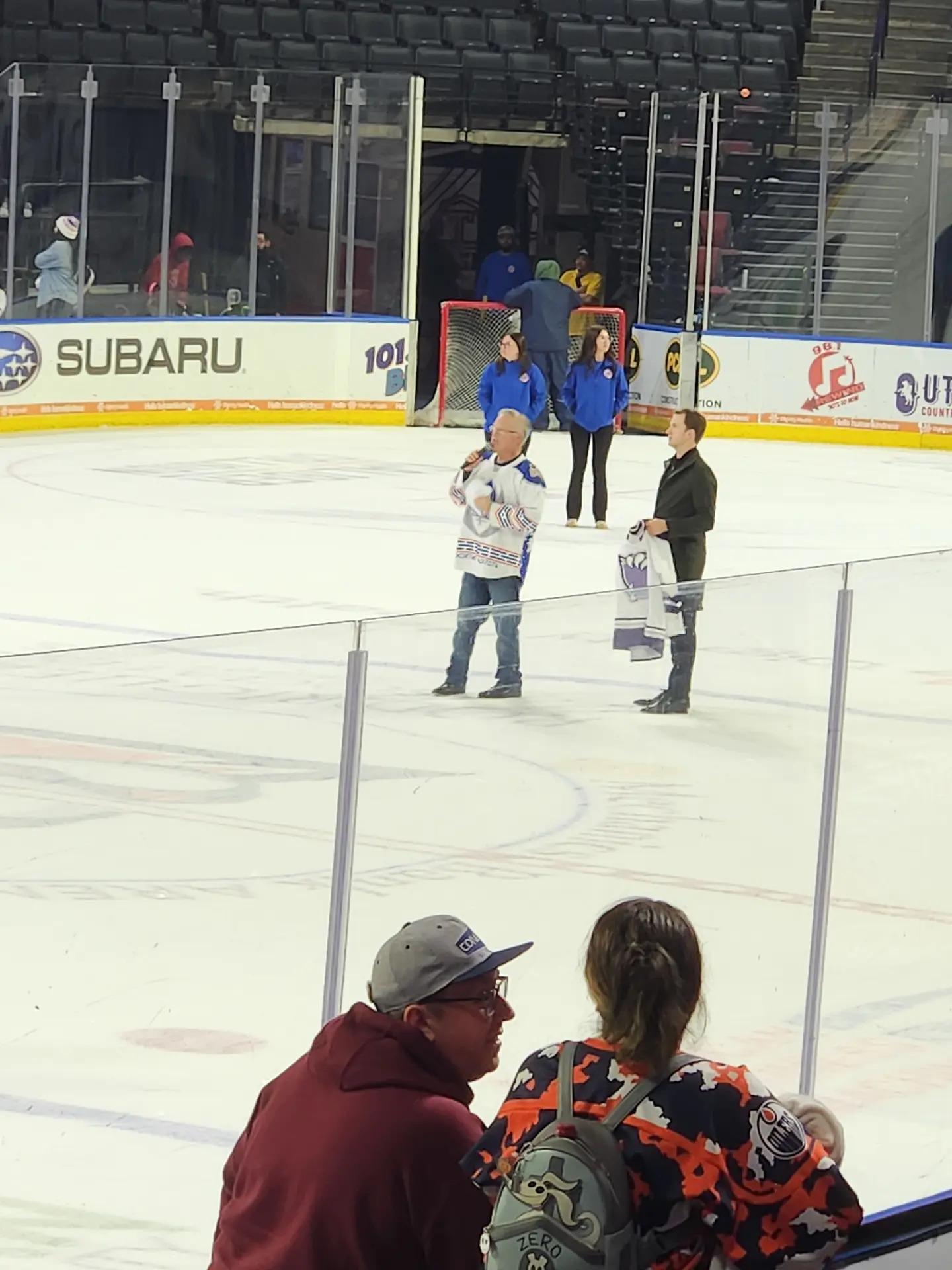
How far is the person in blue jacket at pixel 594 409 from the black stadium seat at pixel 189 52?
34.5 ft

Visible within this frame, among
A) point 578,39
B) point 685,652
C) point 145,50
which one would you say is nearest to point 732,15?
point 578,39

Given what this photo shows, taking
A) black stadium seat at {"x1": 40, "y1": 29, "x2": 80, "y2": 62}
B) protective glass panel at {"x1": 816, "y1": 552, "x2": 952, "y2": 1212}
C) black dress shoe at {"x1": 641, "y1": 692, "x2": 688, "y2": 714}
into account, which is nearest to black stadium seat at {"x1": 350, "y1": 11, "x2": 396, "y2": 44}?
black stadium seat at {"x1": 40, "y1": 29, "x2": 80, "y2": 62}

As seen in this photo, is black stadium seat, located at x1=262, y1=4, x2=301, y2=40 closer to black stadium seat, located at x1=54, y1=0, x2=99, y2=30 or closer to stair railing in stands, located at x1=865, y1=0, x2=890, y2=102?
black stadium seat, located at x1=54, y1=0, x2=99, y2=30

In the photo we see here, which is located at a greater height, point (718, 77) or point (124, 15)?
point (124, 15)

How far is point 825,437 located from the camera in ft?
66.8

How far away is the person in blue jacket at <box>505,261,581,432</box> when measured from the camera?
1858 centimetres

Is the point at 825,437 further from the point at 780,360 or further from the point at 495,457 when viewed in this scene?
the point at 495,457

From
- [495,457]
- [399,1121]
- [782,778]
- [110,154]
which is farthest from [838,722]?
[110,154]

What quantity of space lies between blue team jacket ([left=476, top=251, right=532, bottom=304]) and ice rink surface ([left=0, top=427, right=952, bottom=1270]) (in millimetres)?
16842

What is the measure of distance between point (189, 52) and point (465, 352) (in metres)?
5.24

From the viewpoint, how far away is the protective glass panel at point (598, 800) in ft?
12.7

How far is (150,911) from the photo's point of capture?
3.75m

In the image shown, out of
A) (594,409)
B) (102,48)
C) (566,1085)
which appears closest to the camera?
(566,1085)

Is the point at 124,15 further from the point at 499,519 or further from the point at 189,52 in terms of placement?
the point at 499,519
